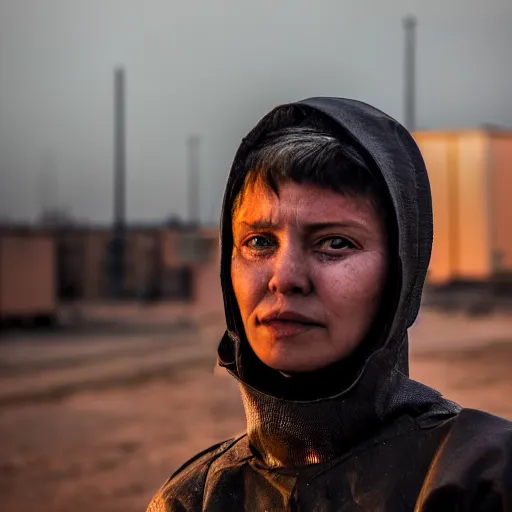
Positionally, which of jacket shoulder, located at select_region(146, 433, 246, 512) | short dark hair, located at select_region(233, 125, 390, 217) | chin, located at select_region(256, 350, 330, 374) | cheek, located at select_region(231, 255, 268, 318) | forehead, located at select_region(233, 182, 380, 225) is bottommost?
jacket shoulder, located at select_region(146, 433, 246, 512)

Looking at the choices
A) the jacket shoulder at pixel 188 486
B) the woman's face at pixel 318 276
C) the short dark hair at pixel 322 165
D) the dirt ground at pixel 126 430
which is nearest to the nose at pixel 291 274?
the woman's face at pixel 318 276

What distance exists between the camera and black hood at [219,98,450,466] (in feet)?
4.73

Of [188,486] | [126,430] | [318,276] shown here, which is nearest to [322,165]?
[318,276]

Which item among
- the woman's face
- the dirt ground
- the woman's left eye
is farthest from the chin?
→ the dirt ground

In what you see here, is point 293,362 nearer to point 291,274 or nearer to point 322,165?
A: point 291,274

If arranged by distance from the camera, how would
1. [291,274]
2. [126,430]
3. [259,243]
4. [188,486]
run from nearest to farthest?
[291,274]
[259,243]
[188,486]
[126,430]

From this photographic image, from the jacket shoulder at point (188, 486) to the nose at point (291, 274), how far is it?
349 millimetres

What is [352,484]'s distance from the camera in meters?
1.43

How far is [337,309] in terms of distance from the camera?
4.73ft

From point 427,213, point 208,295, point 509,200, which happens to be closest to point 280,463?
point 427,213

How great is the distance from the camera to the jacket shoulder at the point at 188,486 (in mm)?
1618

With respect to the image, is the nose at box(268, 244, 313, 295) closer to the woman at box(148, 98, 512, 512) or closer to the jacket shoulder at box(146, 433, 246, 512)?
the woman at box(148, 98, 512, 512)

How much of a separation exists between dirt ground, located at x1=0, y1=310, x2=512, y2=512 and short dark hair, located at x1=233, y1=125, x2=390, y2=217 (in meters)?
4.76

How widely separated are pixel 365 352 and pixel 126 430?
7.23 meters
